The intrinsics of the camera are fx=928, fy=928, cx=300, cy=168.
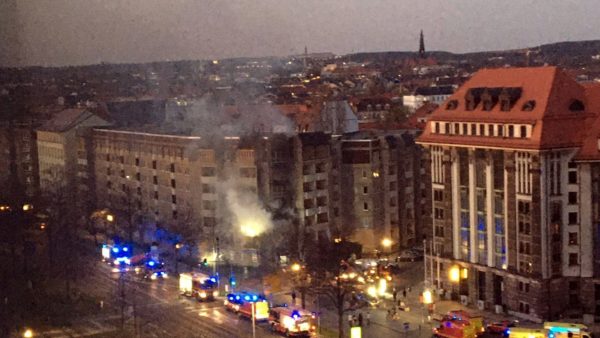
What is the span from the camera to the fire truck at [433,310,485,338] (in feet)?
54.0

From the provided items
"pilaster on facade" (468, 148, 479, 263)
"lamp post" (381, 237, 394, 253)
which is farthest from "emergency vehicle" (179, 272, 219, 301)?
"lamp post" (381, 237, 394, 253)

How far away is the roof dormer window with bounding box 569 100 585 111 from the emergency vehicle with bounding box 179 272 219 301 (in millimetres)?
8443

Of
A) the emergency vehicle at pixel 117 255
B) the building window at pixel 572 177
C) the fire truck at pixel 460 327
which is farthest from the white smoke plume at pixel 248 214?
the building window at pixel 572 177

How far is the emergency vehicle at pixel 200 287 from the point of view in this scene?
2023 cm

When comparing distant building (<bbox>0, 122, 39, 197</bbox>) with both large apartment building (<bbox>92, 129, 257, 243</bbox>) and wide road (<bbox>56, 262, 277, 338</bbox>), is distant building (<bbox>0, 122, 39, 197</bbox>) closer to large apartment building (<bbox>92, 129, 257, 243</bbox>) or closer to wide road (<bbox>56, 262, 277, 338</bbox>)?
large apartment building (<bbox>92, 129, 257, 243</bbox>)

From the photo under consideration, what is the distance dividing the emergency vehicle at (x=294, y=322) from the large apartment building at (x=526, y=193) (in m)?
4.17

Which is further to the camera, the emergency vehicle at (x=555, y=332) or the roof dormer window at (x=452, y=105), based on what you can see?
the roof dormer window at (x=452, y=105)

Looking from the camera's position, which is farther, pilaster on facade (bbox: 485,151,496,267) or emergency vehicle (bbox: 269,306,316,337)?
pilaster on facade (bbox: 485,151,496,267)

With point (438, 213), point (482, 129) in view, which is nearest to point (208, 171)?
point (438, 213)

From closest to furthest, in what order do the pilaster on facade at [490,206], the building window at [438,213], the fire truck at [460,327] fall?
the fire truck at [460,327] → the pilaster on facade at [490,206] → the building window at [438,213]

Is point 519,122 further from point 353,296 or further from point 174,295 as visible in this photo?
point 174,295

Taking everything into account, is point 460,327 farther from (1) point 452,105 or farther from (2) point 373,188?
(2) point 373,188

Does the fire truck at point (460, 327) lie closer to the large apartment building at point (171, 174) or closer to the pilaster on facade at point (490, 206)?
the pilaster on facade at point (490, 206)

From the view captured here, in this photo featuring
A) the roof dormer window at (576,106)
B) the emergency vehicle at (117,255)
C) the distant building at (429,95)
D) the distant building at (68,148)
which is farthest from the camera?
the distant building at (429,95)
